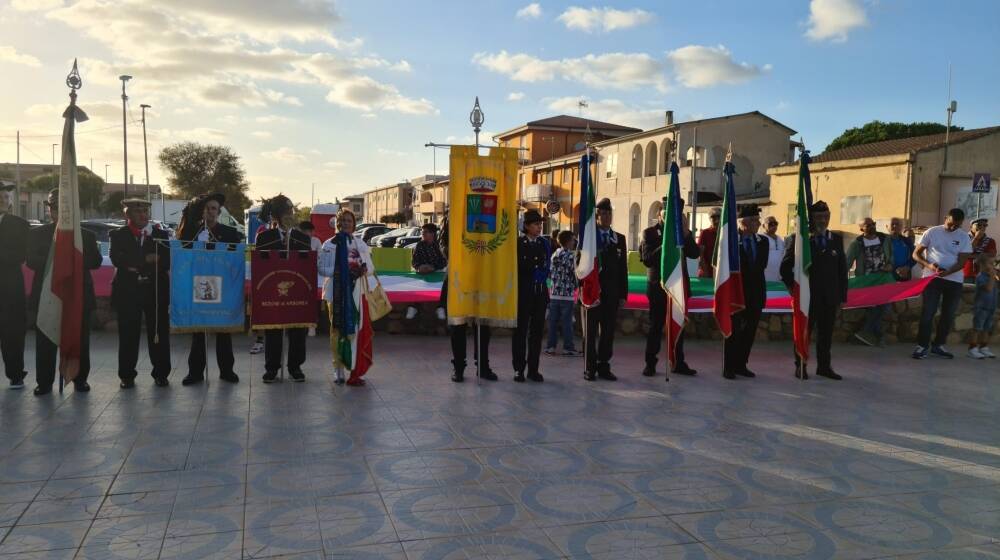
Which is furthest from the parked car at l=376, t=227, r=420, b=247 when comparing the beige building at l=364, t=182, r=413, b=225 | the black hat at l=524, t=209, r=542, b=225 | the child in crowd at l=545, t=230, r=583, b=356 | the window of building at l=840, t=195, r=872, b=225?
the beige building at l=364, t=182, r=413, b=225

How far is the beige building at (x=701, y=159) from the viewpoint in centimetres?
4181

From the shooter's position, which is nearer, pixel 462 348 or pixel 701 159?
pixel 462 348

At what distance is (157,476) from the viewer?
456cm

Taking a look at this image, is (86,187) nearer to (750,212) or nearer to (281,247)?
(281,247)

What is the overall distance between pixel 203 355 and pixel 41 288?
1.55m

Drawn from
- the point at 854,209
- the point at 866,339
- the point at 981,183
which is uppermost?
the point at 854,209

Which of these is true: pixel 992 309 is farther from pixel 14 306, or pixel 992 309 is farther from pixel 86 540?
pixel 14 306

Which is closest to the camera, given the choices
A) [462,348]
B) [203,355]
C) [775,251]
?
[203,355]

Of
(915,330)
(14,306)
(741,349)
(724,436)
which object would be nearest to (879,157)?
(915,330)

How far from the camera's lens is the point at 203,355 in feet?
23.9

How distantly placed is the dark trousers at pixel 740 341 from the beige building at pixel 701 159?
32.4 meters

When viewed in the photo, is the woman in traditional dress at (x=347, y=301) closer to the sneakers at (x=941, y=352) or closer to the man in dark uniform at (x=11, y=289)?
the man in dark uniform at (x=11, y=289)

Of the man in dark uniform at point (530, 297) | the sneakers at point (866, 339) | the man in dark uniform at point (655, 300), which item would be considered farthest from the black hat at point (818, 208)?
the sneakers at point (866, 339)

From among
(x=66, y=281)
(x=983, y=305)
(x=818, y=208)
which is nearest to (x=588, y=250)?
(x=818, y=208)
